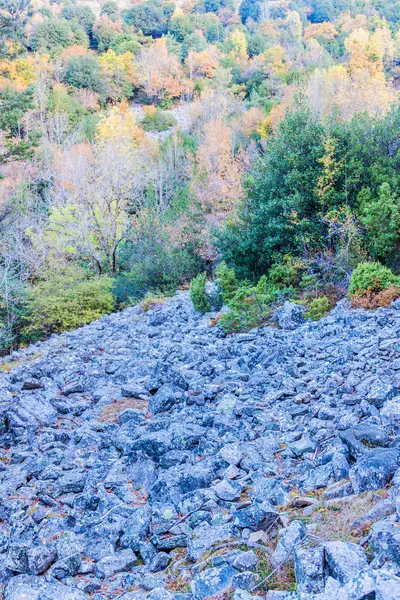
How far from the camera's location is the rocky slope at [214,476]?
2.95 m

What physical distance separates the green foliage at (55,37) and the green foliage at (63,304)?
187 ft

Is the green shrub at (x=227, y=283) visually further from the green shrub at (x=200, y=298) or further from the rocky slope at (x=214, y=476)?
the rocky slope at (x=214, y=476)

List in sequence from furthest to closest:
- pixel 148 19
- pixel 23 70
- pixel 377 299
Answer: pixel 148 19 < pixel 23 70 < pixel 377 299

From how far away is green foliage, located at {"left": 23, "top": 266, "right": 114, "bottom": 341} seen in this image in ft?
66.1

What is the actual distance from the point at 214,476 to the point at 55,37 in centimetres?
7768

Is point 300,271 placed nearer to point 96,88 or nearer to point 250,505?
point 250,505

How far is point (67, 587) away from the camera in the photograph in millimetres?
3176

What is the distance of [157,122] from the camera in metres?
58.5

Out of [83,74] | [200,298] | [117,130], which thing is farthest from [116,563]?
[83,74]

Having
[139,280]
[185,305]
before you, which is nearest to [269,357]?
[185,305]

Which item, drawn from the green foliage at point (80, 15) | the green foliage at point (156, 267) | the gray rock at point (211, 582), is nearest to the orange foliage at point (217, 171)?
the green foliage at point (156, 267)

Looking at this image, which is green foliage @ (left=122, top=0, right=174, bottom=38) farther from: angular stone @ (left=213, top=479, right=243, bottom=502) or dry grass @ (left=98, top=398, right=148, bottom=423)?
angular stone @ (left=213, top=479, right=243, bottom=502)

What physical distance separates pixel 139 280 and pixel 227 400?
15732mm

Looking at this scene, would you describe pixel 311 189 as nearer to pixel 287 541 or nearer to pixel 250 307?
pixel 250 307
